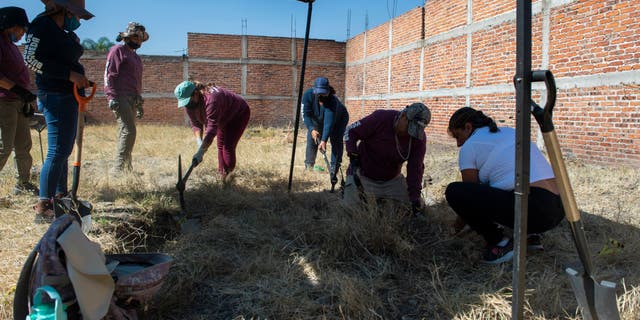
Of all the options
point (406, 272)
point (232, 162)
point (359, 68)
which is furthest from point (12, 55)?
point (359, 68)

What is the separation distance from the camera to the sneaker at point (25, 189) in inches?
152

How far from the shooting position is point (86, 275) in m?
1.46

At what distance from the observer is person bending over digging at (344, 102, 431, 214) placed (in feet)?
10.9

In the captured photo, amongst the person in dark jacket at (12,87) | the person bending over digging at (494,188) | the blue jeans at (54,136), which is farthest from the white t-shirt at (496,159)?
the person in dark jacket at (12,87)

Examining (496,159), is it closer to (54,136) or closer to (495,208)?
(495,208)

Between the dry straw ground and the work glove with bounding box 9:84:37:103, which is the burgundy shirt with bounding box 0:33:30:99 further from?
the dry straw ground

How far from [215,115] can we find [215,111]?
0.04 meters

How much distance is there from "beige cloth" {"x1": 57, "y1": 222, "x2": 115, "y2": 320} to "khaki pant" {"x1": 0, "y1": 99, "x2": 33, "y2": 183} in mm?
2729

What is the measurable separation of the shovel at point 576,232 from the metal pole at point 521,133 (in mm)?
63

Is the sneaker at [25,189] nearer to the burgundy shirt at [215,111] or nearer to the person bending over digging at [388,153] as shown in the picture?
the burgundy shirt at [215,111]

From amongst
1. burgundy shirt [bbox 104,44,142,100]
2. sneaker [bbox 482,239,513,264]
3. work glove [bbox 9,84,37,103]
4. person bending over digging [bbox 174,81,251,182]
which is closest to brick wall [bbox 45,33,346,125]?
burgundy shirt [bbox 104,44,142,100]

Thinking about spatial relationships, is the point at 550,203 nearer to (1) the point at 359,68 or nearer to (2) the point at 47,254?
(2) the point at 47,254

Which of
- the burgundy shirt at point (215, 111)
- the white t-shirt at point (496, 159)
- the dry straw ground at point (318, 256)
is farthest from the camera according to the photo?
the burgundy shirt at point (215, 111)

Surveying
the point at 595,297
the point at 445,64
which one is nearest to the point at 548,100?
the point at 595,297
